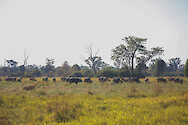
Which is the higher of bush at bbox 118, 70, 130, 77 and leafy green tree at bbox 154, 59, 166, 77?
leafy green tree at bbox 154, 59, 166, 77

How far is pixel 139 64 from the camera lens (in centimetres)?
3784

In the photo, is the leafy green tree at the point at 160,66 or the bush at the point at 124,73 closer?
the bush at the point at 124,73

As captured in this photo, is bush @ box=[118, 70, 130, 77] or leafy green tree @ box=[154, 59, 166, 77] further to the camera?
leafy green tree @ box=[154, 59, 166, 77]

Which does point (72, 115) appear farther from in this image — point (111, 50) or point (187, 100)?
point (111, 50)

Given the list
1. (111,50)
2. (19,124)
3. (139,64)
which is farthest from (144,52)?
(19,124)

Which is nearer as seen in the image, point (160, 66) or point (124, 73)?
point (124, 73)

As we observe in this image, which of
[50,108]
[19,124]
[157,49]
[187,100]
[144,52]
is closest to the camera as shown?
[19,124]

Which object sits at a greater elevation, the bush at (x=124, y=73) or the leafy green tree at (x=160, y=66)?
the leafy green tree at (x=160, y=66)

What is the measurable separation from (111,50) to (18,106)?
3206 centimetres

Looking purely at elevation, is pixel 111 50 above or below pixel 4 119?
above

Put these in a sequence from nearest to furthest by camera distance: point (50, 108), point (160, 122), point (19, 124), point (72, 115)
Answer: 1. point (160, 122)
2. point (19, 124)
3. point (72, 115)
4. point (50, 108)

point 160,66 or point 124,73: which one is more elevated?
point 160,66

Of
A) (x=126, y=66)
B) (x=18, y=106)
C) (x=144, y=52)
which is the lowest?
(x=18, y=106)

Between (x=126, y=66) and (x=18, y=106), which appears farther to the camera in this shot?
(x=126, y=66)
